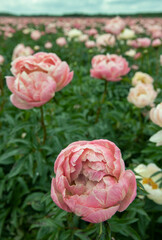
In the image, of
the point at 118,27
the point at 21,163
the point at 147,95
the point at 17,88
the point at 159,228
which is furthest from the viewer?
the point at 118,27

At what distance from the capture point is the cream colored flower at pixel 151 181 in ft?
2.91

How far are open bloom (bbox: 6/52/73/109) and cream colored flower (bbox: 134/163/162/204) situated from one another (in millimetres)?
474

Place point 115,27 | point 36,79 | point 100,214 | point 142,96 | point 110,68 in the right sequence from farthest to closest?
point 115,27
point 142,96
point 110,68
point 36,79
point 100,214

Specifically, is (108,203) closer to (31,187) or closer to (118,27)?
(31,187)

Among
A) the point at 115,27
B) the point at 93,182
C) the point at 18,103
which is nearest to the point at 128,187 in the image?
the point at 93,182

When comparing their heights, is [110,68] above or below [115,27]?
below

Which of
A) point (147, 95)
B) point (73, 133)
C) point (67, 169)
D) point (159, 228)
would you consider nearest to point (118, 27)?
point (147, 95)

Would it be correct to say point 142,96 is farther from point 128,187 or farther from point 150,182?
point 128,187

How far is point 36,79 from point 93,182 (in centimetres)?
47

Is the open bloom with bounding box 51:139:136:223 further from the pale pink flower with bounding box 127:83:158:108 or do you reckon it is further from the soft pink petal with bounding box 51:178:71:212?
the pale pink flower with bounding box 127:83:158:108

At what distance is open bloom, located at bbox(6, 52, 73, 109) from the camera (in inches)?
33.9

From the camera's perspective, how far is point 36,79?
0.87 meters

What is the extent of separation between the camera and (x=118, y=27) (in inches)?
94.6

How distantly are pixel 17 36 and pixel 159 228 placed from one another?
6300 mm
